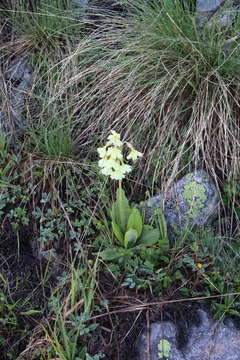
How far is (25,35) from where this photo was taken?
266cm

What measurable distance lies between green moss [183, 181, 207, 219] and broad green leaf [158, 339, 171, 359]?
0.60 metres

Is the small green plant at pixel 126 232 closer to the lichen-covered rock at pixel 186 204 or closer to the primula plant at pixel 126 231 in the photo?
the primula plant at pixel 126 231

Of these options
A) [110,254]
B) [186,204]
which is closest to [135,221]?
[110,254]

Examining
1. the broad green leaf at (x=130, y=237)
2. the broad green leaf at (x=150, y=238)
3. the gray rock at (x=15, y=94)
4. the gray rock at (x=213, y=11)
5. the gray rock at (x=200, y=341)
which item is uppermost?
the gray rock at (x=213, y=11)

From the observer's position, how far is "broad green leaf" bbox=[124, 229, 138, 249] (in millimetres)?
1721

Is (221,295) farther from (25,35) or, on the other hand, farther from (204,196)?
(25,35)

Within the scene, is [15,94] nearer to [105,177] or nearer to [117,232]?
[105,177]

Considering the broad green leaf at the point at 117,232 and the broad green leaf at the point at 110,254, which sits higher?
the broad green leaf at the point at 117,232

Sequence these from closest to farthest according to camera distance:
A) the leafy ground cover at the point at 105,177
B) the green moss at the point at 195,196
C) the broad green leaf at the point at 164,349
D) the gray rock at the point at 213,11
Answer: the broad green leaf at the point at 164,349, the leafy ground cover at the point at 105,177, the green moss at the point at 195,196, the gray rock at the point at 213,11

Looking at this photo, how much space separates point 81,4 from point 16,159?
127 cm

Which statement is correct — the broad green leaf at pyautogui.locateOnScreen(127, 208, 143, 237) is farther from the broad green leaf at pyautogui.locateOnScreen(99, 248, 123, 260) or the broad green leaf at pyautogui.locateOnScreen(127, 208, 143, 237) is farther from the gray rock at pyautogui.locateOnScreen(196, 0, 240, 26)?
the gray rock at pyautogui.locateOnScreen(196, 0, 240, 26)

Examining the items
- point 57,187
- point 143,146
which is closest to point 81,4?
point 143,146

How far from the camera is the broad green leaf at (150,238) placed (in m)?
1.82

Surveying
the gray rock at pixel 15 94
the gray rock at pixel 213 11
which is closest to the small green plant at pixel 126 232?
the gray rock at pixel 15 94
